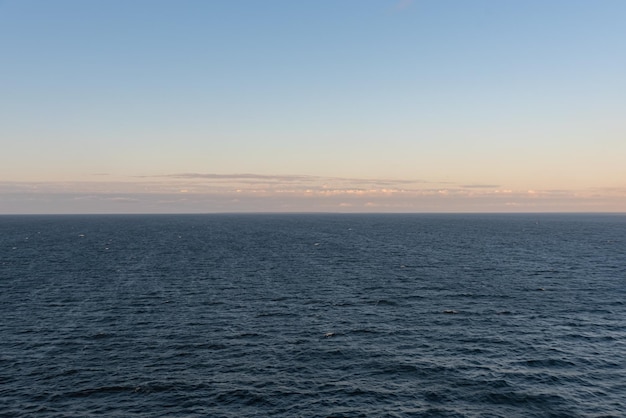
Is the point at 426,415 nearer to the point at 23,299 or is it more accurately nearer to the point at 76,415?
the point at 76,415

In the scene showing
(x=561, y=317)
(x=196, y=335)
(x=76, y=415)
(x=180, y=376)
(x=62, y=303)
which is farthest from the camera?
(x=62, y=303)

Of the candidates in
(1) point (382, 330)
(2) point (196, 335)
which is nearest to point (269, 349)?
(2) point (196, 335)

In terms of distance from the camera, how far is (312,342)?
209 ft

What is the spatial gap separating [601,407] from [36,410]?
57.2 m

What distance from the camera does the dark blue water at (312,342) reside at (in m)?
46.3

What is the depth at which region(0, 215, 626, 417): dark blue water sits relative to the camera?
46344 millimetres

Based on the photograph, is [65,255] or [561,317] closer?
[561,317]

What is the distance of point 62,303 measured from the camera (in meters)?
84.7

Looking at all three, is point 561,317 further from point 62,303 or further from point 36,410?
point 62,303

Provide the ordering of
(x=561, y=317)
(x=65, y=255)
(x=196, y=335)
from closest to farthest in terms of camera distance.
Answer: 1. (x=196, y=335)
2. (x=561, y=317)
3. (x=65, y=255)

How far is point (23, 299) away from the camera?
87688 millimetres

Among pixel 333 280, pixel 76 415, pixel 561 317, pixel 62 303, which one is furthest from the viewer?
pixel 333 280

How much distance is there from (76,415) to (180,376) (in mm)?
11570

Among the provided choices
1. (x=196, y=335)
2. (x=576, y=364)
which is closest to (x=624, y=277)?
(x=576, y=364)
